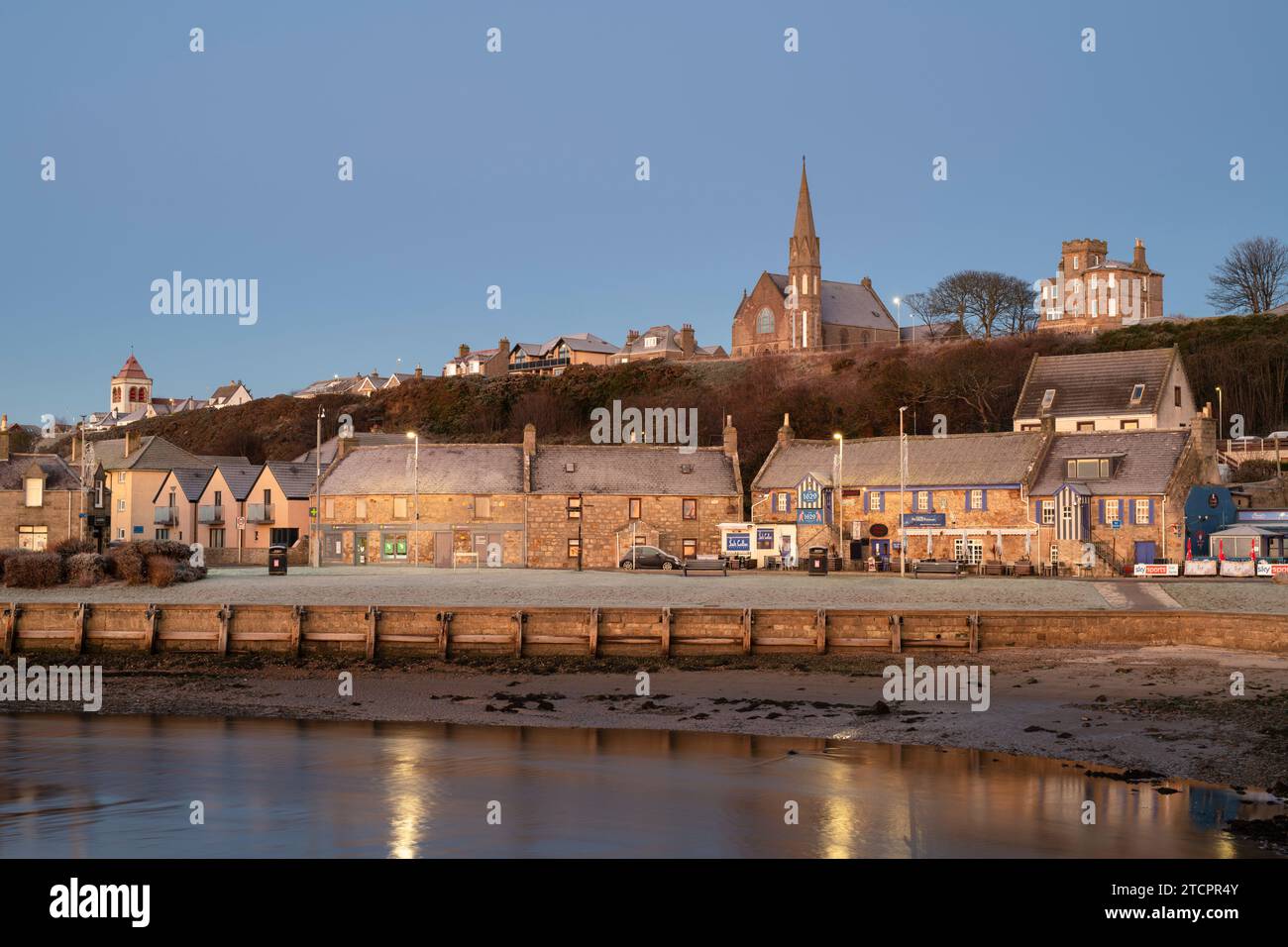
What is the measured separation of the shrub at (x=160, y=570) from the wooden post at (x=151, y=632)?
1057 cm

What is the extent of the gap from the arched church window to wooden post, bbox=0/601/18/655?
9412 centimetres

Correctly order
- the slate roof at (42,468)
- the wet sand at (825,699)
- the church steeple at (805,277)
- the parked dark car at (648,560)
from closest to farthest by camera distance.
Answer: the wet sand at (825,699) < the parked dark car at (648,560) < the slate roof at (42,468) < the church steeple at (805,277)

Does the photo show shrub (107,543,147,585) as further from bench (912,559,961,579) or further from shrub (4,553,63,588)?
bench (912,559,961,579)

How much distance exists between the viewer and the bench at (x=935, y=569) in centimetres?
5216

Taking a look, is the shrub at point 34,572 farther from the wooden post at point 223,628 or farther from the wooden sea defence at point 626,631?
the wooden post at point 223,628

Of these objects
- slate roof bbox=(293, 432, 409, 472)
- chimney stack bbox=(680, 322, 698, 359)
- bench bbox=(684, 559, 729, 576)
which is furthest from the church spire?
bench bbox=(684, 559, 729, 576)

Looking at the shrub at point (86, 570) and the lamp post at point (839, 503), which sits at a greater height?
the lamp post at point (839, 503)

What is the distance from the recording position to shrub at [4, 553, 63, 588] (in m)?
46.2

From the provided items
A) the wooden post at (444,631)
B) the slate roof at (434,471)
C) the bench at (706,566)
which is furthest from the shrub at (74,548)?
the bench at (706,566)

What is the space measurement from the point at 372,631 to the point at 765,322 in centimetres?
Answer: 9390

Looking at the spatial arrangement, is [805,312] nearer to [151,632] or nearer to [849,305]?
[849,305]
